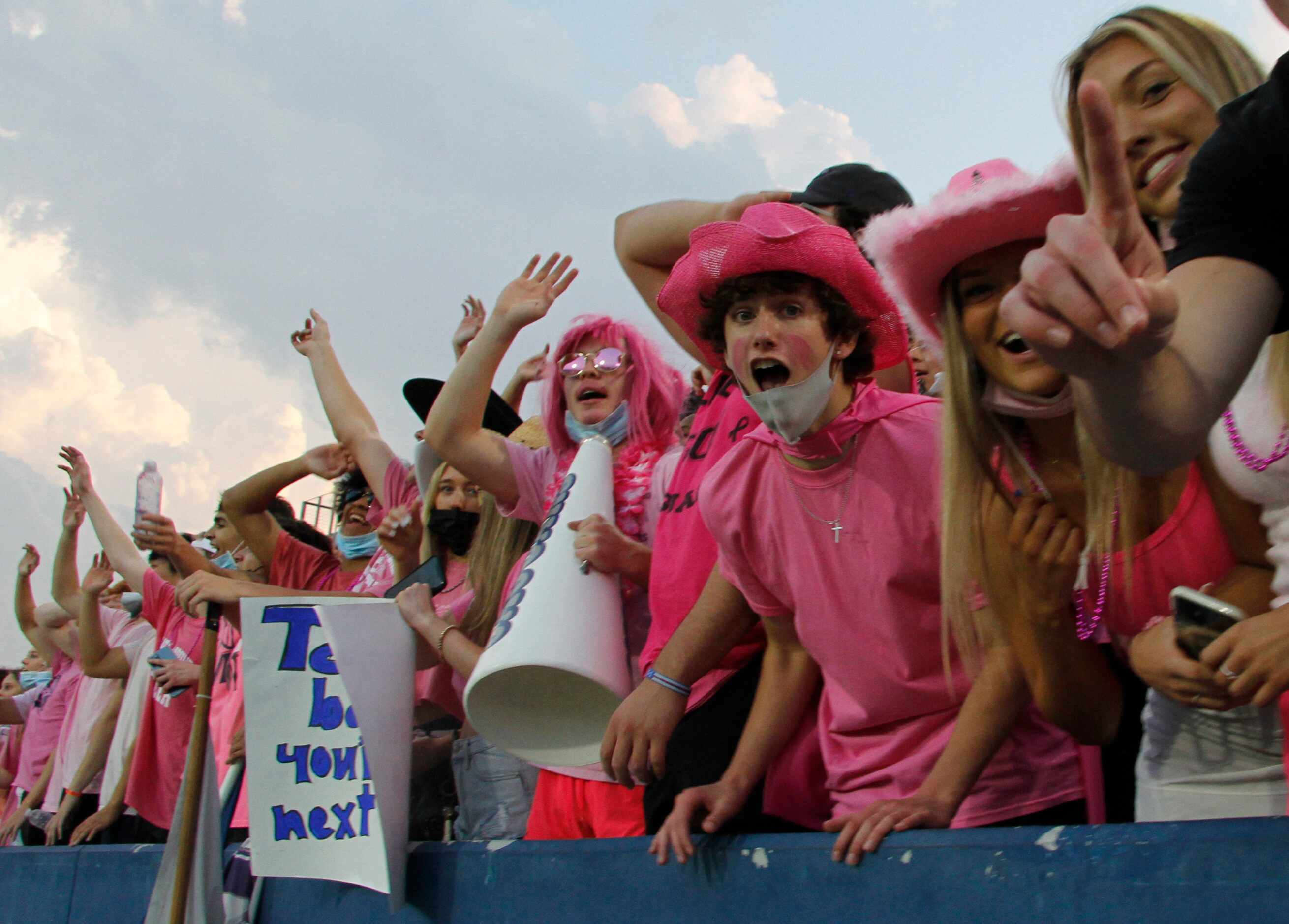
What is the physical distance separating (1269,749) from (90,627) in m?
5.67

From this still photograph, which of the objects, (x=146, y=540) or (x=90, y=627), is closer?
(x=146, y=540)

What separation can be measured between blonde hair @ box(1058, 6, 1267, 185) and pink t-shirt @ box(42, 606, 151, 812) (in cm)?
565

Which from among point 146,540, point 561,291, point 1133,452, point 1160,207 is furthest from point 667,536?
point 146,540

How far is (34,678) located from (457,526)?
22.0ft

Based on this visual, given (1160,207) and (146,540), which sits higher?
(146,540)

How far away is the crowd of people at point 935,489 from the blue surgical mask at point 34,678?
253 inches

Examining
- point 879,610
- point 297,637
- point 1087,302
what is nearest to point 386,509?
point 297,637

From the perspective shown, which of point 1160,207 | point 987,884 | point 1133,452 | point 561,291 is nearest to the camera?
point 1133,452

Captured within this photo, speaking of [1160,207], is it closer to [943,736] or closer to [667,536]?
[943,736]

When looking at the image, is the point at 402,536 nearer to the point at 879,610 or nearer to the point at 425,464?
the point at 425,464

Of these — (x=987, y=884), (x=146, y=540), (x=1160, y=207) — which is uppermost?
(x=146, y=540)

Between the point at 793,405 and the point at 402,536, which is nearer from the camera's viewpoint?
the point at 793,405

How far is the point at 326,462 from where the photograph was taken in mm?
5113

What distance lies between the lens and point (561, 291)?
3.53 metres
